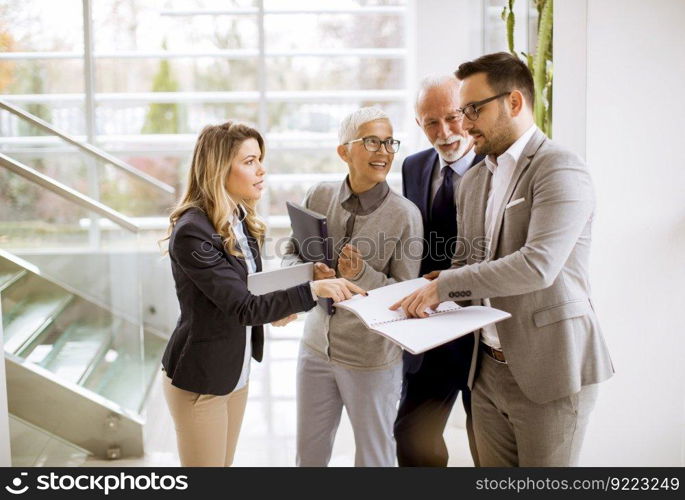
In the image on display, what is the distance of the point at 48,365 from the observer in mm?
3301

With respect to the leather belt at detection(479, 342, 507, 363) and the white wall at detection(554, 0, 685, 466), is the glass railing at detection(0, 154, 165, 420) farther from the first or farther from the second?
the white wall at detection(554, 0, 685, 466)

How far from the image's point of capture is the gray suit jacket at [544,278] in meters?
1.85

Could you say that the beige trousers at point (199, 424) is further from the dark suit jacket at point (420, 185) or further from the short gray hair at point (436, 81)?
the short gray hair at point (436, 81)

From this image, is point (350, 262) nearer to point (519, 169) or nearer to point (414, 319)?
point (414, 319)

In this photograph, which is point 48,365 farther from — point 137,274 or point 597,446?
point 597,446

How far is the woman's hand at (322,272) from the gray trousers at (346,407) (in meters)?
0.28

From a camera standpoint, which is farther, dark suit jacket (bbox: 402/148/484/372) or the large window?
the large window

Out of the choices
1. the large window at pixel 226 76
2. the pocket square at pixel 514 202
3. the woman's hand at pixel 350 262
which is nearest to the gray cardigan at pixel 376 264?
the woman's hand at pixel 350 262

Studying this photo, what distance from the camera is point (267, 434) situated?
3770 mm

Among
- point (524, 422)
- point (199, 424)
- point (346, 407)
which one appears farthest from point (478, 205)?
point (199, 424)

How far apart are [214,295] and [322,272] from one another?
41 centimetres

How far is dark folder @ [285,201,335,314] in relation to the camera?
7.10 feet

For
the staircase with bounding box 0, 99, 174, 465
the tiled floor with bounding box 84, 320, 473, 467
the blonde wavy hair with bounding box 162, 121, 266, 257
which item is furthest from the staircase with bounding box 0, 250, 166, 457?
the blonde wavy hair with bounding box 162, 121, 266, 257

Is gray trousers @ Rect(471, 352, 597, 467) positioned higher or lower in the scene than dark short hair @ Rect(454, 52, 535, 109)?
lower
